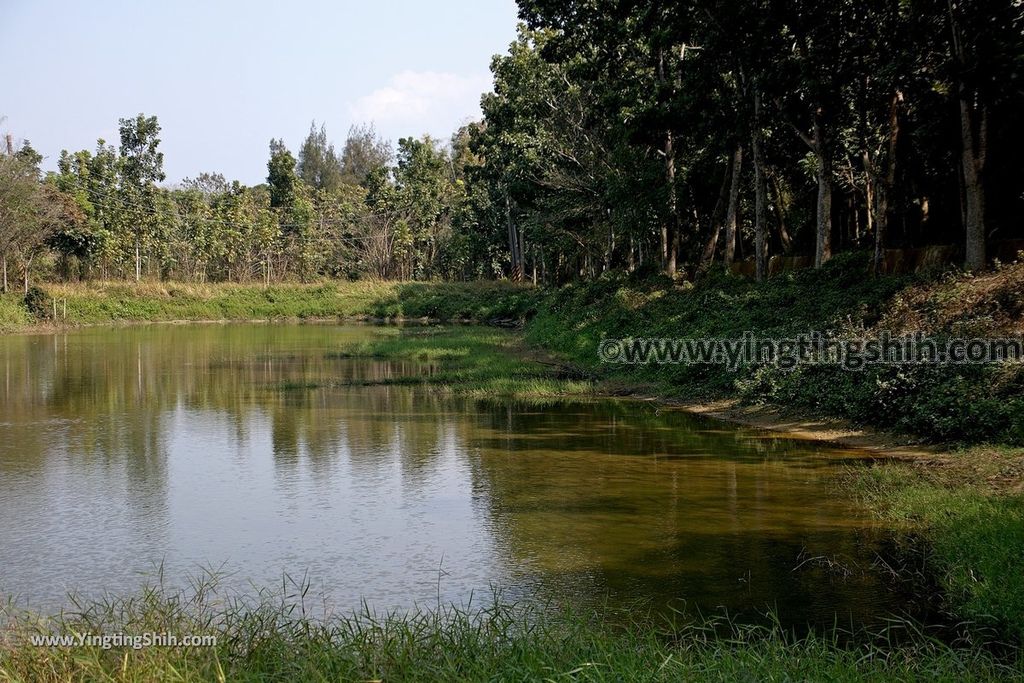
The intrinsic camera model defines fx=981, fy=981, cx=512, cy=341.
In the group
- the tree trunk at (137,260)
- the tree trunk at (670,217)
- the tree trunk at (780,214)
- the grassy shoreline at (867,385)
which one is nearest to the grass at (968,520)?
the grassy shoreline at (867,385)

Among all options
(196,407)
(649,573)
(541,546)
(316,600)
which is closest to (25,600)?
(316,600)

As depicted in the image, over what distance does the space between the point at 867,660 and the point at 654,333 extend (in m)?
16.0

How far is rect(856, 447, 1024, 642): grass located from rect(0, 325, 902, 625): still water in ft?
1.31

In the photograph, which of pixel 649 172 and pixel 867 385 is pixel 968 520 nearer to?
pixel 867 385

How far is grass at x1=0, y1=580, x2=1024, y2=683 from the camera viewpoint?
473 centimetres

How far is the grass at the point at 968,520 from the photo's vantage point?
20.6 feet

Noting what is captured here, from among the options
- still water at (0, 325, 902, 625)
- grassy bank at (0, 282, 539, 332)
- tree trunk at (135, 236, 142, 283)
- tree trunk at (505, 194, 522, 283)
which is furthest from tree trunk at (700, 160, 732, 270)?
tree trunk at (135, 236, 142, 283)

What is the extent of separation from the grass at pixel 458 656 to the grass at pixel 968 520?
2.11 feet

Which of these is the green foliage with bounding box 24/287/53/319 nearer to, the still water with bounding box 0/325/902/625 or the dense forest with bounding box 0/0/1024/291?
the dense forest with bounding box 0/0/1024/291

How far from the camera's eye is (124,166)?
58.0m

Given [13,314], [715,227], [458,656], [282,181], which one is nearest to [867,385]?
[458,656]

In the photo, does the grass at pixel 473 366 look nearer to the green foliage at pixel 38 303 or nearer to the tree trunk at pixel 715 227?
the tree trunk at pixel 715 227

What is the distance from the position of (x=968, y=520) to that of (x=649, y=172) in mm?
19894

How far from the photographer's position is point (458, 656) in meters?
5.09
